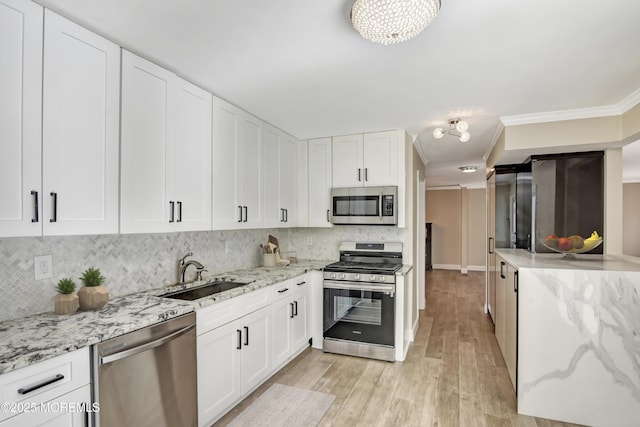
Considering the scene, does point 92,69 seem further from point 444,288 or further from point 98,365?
point 444,288

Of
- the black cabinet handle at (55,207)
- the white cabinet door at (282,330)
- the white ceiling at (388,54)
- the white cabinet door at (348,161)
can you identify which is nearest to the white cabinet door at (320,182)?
the white cabinet door at (348,161)

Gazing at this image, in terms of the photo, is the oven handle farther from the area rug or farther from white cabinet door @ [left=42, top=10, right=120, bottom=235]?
white cabinet door @ [left=42, top=10, right=120, bottom=235]

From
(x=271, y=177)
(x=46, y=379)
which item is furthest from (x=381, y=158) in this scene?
(x=46, y=379)

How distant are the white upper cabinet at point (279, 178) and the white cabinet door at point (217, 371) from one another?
128 cm

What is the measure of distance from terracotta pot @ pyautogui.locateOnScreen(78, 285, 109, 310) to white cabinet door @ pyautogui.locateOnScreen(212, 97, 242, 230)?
94 centimetres

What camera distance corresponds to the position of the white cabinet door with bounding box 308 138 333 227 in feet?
13.0

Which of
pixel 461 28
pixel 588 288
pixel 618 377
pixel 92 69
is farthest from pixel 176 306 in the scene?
pixel 618 377

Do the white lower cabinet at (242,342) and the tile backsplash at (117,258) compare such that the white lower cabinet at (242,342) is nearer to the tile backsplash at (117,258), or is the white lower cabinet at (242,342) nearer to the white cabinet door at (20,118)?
the tile backsplash at (117,258)

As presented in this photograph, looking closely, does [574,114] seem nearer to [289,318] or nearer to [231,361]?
[289,318]

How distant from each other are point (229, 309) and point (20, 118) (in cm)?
158

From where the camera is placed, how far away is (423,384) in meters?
2.91

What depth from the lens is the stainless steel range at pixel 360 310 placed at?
132 inches

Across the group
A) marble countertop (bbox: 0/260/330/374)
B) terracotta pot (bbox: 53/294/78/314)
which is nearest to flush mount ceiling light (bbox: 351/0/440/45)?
marble countertop (bbox: 0/260/330/374)

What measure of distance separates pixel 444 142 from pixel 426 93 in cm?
171
